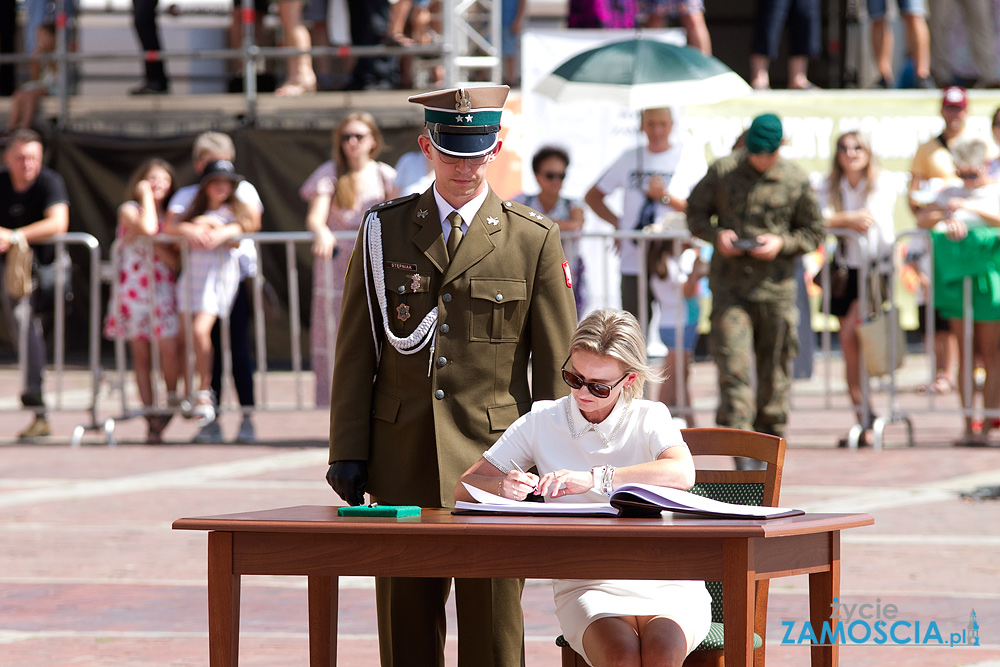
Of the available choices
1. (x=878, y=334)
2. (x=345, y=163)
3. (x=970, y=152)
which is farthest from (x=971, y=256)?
(x=345, y=163)

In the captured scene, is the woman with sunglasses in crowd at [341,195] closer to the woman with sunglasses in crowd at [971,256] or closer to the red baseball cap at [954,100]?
the woman with sunglasses in crowd at [971,256]

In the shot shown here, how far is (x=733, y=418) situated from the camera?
8.73m

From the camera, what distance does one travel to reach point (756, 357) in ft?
30.3

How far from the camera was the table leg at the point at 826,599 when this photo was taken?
12.0 ft

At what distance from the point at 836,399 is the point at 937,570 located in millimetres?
7044

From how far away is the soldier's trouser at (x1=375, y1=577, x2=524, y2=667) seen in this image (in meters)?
4.30

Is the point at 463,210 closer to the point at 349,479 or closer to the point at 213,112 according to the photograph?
the point at 349,479

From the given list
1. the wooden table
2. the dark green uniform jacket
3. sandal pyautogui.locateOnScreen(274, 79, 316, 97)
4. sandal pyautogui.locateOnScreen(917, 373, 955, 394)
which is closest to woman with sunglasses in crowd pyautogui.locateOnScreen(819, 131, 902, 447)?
sandal pyautogui.locateOnScreen(917, 373, 955, 394)

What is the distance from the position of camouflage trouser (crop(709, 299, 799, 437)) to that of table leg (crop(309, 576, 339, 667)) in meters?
4.85

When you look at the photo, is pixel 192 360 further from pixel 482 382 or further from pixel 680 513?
pixel 680 513

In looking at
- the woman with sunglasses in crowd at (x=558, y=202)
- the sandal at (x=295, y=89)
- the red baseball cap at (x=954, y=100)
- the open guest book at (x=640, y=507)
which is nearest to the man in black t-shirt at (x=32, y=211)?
the woman with sunglasses in crowd at (x=558, y=202)

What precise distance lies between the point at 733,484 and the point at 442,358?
2.89ft

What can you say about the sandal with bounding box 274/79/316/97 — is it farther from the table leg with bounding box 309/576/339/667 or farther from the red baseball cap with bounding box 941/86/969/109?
the table leg with bounding box 309/576/339/667

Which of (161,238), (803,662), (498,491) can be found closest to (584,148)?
(161,238)
